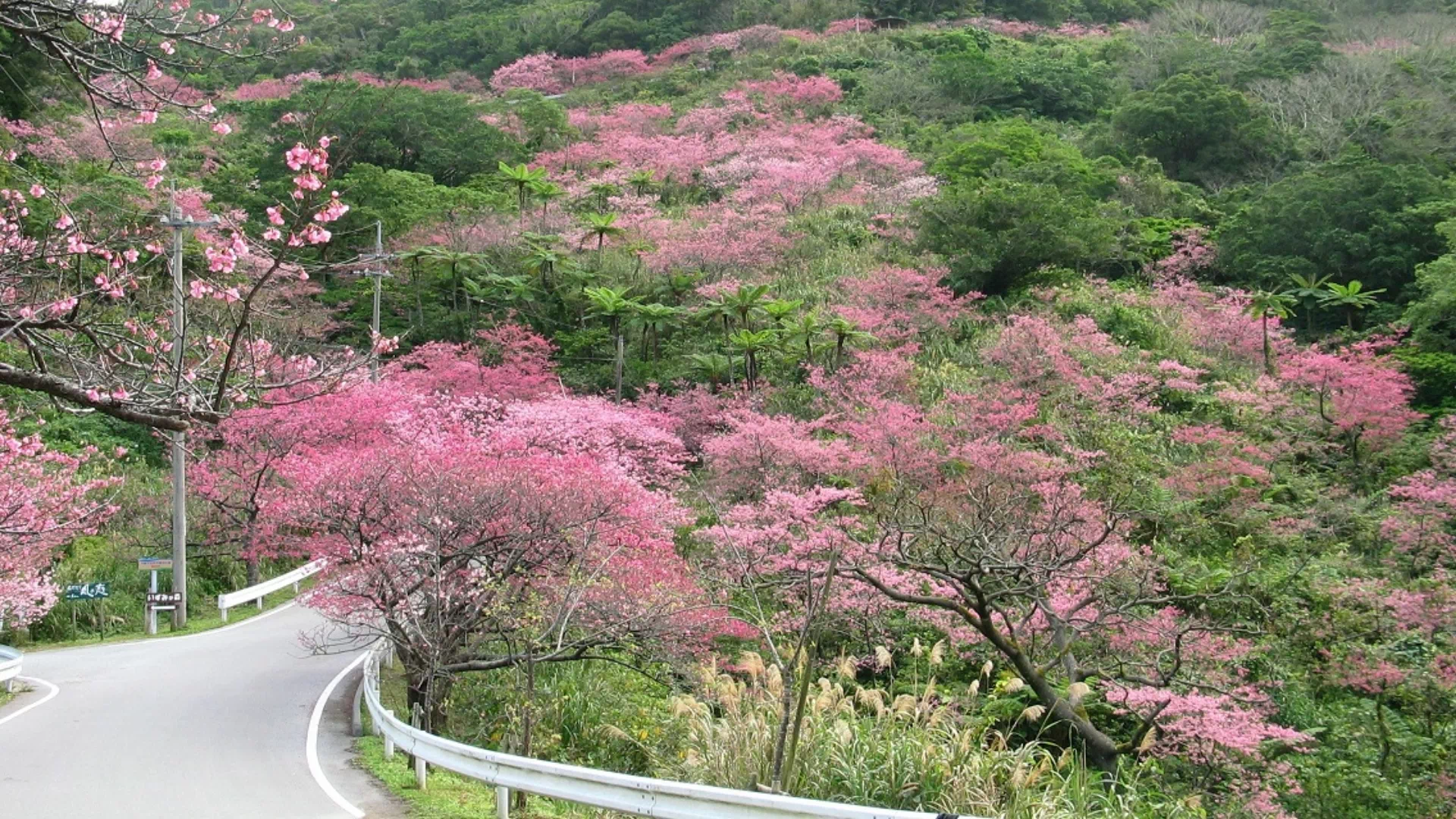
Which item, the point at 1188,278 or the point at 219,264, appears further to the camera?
the point at 1188,278

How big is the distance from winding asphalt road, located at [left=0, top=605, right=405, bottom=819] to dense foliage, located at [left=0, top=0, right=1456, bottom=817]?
Result: 1.29 metres

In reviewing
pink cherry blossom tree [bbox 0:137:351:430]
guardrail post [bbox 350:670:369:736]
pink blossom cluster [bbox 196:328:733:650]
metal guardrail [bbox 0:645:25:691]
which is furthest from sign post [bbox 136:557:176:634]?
pink cherry blossom tree [bbox 0:137:351:430]

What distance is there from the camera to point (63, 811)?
923 centimetres

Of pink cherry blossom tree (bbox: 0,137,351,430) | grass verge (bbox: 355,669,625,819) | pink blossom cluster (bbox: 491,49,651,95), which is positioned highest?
pink blossom cluster (bbox: 491,49,651,95)

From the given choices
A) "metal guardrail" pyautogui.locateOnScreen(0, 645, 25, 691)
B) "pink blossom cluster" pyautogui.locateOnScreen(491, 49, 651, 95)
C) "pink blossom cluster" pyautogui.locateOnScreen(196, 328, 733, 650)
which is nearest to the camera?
"pink blossom cluster" pyautogui.locateOnScreen(196, 328, 733, 650)

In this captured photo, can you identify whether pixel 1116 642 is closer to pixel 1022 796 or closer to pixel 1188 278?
pixel 1022 796

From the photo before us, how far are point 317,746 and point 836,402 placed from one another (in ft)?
46.0

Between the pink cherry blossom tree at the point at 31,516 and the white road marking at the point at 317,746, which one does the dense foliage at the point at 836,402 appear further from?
the white road marking at the point at 317,746

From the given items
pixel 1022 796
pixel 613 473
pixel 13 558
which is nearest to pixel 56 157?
pixel 13 558

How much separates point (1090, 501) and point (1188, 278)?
616 inches

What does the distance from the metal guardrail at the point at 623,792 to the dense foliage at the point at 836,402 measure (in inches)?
19.1

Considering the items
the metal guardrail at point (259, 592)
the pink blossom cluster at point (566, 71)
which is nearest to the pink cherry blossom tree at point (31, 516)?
the metal guardrail at point (259, 592)

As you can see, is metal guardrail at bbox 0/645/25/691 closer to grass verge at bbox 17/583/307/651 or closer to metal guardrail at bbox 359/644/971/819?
→ grass verge at bbox 17/583/307/651

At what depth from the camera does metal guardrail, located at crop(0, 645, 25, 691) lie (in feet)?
47.1
